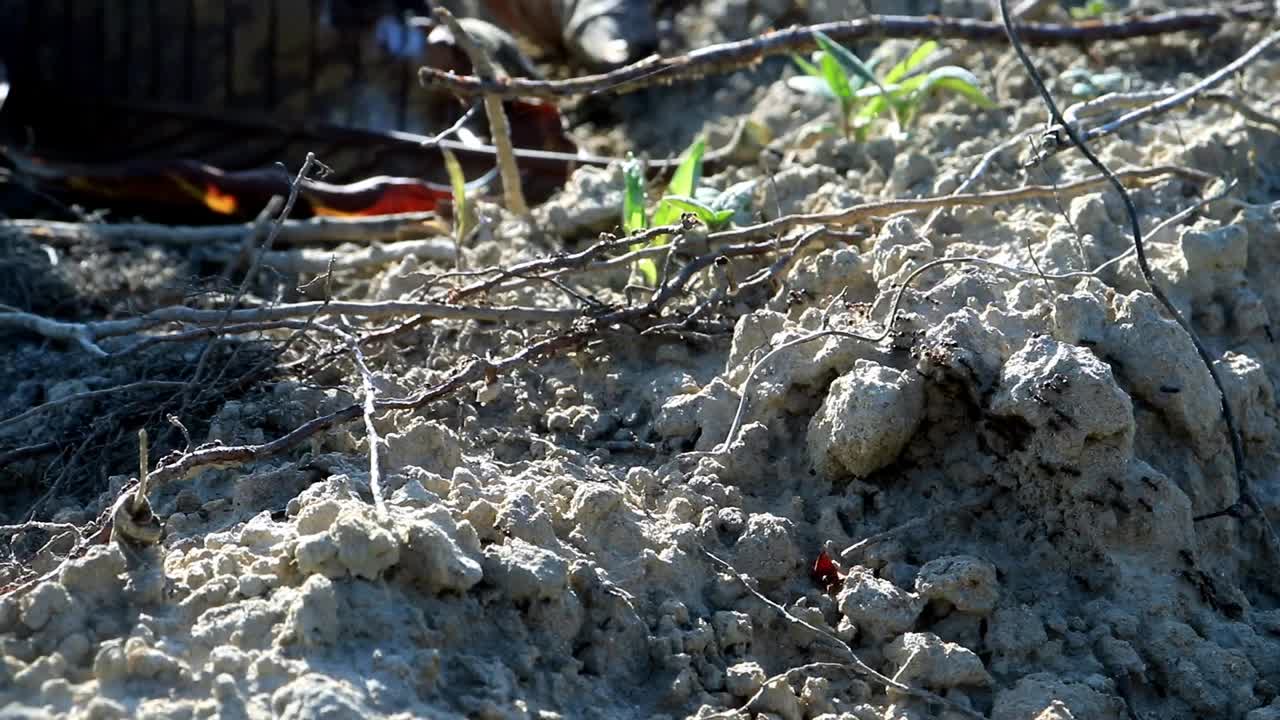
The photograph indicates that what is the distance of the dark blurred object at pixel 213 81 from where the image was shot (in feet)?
14.1

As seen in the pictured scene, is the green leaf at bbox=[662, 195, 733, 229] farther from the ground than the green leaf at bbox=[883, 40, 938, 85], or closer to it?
closer to it

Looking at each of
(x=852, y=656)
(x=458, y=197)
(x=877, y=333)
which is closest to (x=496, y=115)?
(x=458, y=197)

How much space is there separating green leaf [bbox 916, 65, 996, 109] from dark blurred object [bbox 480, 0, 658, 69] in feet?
4.09

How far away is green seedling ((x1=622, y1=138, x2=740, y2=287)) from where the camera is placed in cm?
265

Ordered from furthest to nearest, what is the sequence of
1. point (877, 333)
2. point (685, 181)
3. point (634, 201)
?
point (685, 181)
point (634, 201)
point (877, 333)

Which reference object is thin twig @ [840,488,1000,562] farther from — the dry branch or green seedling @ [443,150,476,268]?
the dry branch

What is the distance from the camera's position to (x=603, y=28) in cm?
440

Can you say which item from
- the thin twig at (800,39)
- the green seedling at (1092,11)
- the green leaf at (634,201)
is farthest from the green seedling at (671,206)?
the green seedling at (1092,11)

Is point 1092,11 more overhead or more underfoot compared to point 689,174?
more overhead

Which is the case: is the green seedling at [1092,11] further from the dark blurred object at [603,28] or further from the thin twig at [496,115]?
the thin twig at [496,115]

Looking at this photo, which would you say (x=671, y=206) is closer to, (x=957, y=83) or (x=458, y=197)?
(x=458, y=197)

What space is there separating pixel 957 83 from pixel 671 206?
85 cm

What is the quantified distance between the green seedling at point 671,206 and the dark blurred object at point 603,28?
1511mm

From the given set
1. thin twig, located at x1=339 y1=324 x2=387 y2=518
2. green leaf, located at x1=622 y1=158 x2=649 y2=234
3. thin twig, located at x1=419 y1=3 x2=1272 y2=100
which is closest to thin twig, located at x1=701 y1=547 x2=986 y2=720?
thin twig, located at x1=339 y1=324 x2=387 y2=518
